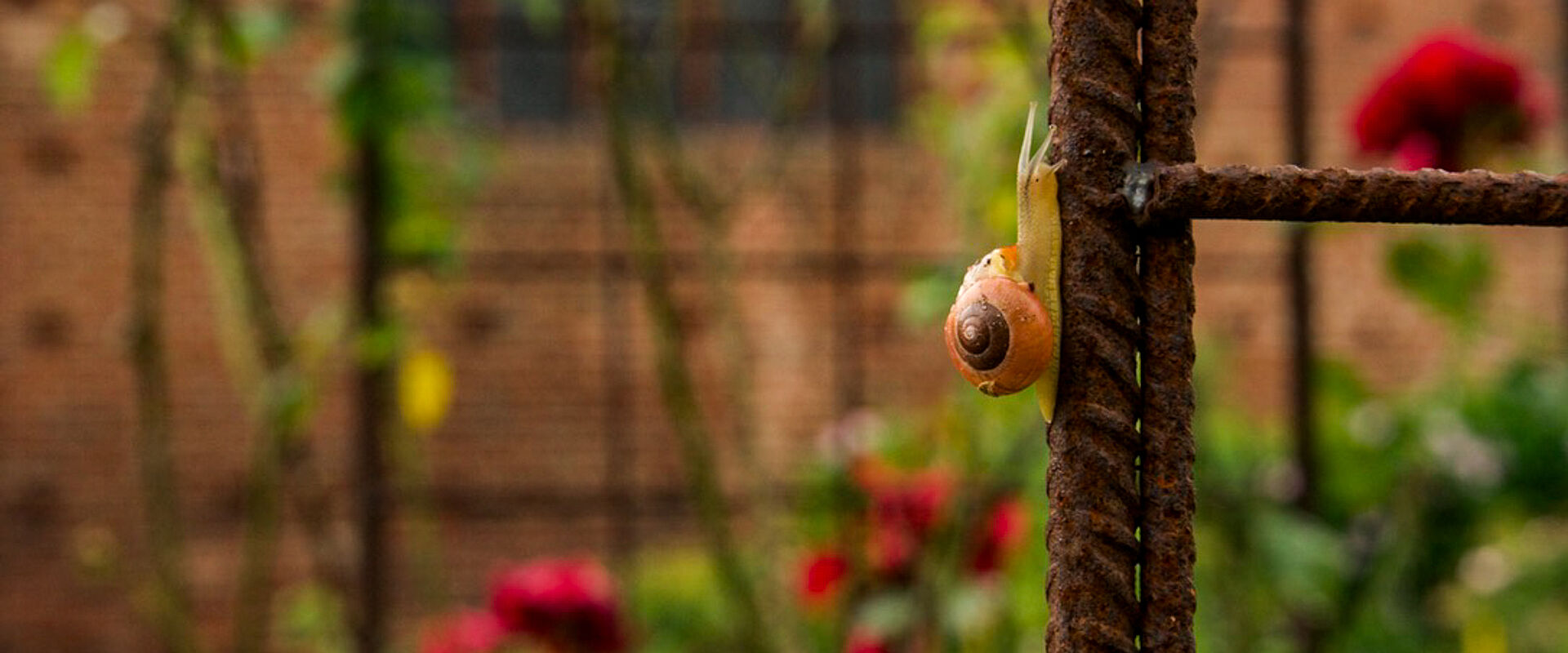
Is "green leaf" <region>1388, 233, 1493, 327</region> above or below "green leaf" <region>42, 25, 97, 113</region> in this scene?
below

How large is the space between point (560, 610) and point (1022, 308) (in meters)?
1.39

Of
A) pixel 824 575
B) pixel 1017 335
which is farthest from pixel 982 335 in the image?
pixel 824 575

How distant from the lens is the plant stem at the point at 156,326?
1702 millimetres

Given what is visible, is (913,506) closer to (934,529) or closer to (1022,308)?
(934,529)

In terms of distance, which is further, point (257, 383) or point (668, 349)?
point (257, 383)

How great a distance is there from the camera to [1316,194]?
335 mm

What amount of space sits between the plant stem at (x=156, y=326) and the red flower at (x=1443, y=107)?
119cm

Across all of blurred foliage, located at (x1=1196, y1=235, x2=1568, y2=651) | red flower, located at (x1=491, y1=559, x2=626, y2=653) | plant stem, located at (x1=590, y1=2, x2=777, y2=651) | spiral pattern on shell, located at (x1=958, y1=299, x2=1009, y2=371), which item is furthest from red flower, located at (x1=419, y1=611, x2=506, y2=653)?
spiral pattern on shell, located at (x1=958, y1=299, x2=1009, y2=371)

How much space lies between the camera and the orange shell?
339 millimetres

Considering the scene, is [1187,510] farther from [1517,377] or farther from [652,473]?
[652,473]

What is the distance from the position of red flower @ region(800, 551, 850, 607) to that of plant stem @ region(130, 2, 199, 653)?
0.69 meters

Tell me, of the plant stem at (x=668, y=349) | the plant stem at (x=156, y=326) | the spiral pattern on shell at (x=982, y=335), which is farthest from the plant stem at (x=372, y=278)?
the spiral pattern on shell at (x=982, y=335)

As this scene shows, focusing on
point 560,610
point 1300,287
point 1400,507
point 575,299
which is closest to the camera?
point 1400,507

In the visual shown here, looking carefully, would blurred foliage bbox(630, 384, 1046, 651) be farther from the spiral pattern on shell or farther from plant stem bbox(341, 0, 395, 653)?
the spiral pattern on shell
